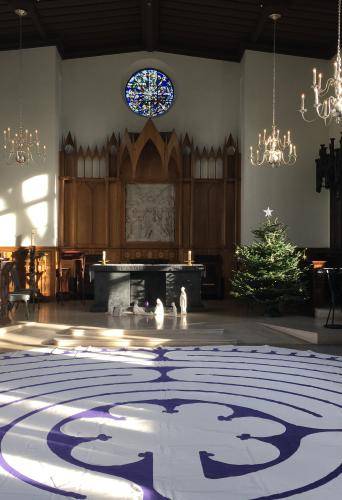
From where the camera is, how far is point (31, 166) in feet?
44.4

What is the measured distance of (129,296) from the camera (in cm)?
1130

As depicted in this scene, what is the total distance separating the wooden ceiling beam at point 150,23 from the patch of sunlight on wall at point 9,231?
5.22 meters

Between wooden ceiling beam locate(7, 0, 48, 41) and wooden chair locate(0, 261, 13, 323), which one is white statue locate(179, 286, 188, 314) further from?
wooden ceiling beam locate(7, 0, 48, 41)

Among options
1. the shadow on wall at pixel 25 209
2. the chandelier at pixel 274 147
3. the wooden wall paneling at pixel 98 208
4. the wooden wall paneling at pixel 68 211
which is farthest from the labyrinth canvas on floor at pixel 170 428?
the wooden wall paneling at pixel 98 208

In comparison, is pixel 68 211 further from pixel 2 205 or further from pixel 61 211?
pixel 2 205

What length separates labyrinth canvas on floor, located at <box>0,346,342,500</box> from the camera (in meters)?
3.18

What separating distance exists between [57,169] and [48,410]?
388 inches

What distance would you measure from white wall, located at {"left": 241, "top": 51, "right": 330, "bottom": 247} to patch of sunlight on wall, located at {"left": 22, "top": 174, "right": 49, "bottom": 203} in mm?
4655

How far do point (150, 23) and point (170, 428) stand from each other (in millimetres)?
10520

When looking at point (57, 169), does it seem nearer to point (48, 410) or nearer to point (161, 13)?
point (161, 13)

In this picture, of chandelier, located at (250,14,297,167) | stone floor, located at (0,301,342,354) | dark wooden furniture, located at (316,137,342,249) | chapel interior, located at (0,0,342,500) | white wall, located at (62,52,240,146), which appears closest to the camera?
chapel interior, located at (0,0,342,500)

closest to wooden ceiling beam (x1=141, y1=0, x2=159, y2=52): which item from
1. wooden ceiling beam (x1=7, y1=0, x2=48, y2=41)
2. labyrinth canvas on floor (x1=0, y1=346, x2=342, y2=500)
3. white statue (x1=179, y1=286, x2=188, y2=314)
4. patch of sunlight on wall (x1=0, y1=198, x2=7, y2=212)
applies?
wooden ceiling beam (x1=7, y1=0, x2=48, y2=41)

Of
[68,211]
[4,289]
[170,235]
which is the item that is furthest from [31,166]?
[4,289]

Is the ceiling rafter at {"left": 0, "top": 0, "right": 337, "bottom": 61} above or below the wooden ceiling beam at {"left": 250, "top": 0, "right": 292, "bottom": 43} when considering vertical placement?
above
